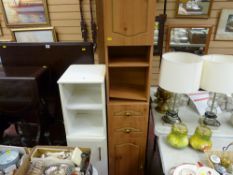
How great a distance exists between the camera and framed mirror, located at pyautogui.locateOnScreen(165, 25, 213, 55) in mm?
2326

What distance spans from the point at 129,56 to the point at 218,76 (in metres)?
0.61

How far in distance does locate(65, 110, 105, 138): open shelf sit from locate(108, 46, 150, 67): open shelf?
538 millimetres

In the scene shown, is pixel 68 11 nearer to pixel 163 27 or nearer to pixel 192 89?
pixel 163 27

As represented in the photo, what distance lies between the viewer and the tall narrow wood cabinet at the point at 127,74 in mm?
1042

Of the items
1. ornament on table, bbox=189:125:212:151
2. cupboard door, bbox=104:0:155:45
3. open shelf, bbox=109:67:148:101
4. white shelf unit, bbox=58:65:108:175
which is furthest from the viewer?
open shelf, bbox=109:67:148:101

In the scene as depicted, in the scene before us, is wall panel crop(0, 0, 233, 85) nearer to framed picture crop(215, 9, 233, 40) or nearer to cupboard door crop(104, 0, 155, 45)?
framed picture crop(215, 9, 233, 40)

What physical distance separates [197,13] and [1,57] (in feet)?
7.12

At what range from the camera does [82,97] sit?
4.76 feet

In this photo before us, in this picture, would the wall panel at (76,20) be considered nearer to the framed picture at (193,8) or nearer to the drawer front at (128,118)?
the framed picture at (193,8)

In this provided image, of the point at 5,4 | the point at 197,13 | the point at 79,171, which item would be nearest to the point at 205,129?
the point at 79,171

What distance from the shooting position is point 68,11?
2375mm

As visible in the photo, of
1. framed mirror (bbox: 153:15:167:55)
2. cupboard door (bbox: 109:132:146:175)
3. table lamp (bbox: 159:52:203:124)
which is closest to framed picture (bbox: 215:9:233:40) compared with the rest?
framed mirror (bbox: 153:15:167:55)

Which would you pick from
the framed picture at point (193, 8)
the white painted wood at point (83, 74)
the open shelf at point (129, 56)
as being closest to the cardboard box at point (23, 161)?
the white painted wood at point (83, 74)

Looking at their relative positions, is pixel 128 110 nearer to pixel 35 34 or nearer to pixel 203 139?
pixel 203 139
